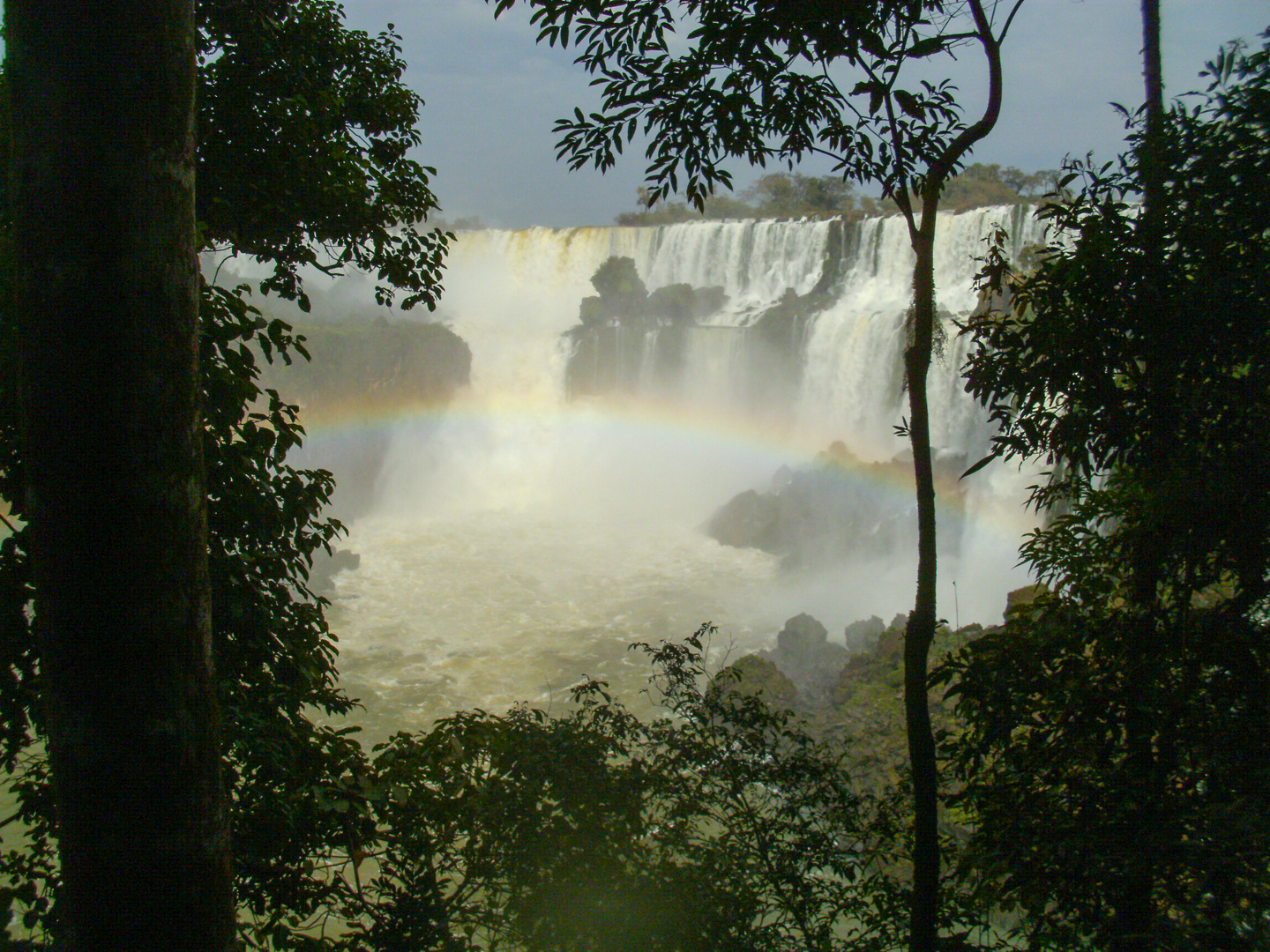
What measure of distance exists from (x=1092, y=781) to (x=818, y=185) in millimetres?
37907

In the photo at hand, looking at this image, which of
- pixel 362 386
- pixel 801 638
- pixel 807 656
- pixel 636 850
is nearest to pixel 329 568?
pixel 362 386

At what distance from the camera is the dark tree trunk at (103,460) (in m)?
1.20

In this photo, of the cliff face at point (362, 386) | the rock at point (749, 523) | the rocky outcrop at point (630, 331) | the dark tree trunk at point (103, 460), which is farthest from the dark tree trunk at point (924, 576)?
the cliff face at point (362, 386)

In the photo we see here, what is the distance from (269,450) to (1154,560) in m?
3.31

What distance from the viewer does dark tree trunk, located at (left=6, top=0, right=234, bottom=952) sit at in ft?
3.93

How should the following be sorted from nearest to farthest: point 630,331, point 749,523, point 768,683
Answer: point 768,683 < point 749,523 < point 630,331

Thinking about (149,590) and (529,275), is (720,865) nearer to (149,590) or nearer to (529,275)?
(149,590)

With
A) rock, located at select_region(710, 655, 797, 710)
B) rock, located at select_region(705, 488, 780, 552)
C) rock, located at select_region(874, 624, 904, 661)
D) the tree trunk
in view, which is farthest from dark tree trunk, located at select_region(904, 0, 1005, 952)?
rock, located at select_region(705, 488, 780, 552)

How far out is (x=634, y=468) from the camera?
26266 mm

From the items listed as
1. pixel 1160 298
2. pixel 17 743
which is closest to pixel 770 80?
pixel 1160 298

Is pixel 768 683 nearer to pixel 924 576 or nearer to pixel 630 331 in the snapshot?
pixel 924 576

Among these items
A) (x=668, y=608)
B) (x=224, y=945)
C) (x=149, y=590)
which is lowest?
(x=668, y=608)

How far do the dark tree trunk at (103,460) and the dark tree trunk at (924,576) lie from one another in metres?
2.39

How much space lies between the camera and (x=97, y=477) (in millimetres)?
1214
